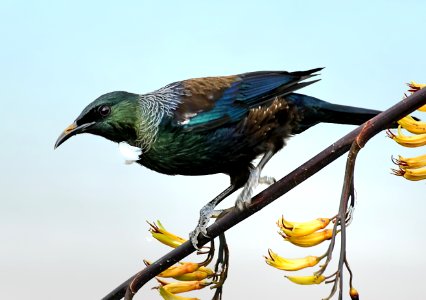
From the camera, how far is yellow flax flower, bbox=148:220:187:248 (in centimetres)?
171

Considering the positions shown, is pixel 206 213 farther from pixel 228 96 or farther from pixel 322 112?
pixel 322 112

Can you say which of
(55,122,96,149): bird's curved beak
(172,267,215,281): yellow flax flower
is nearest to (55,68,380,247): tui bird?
(55,122,96,149): bird's curved beak

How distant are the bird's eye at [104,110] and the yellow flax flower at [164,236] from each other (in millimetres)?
416

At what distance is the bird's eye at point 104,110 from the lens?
1.95 m

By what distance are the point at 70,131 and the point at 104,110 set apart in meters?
0.13

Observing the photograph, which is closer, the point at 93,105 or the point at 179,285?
the point at 179,285

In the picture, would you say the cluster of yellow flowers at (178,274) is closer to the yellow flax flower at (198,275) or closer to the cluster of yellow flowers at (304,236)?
the yellow flax flower at (198,275)

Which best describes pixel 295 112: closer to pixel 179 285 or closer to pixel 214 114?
pixel 214 114

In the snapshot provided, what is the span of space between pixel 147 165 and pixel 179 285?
0.45 meters

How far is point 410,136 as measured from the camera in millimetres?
1525

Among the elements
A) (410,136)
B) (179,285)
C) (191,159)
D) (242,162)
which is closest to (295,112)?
(242,162)

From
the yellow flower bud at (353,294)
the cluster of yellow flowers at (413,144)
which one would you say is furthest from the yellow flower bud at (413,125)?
the yellow flower bud at (353,294)

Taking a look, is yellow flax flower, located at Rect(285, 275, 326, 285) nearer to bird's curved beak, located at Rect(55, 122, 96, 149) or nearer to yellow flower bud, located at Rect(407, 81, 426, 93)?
yellow flower bud, located at Rect(407, 81, 426, 93)

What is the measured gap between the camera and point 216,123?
196cm
